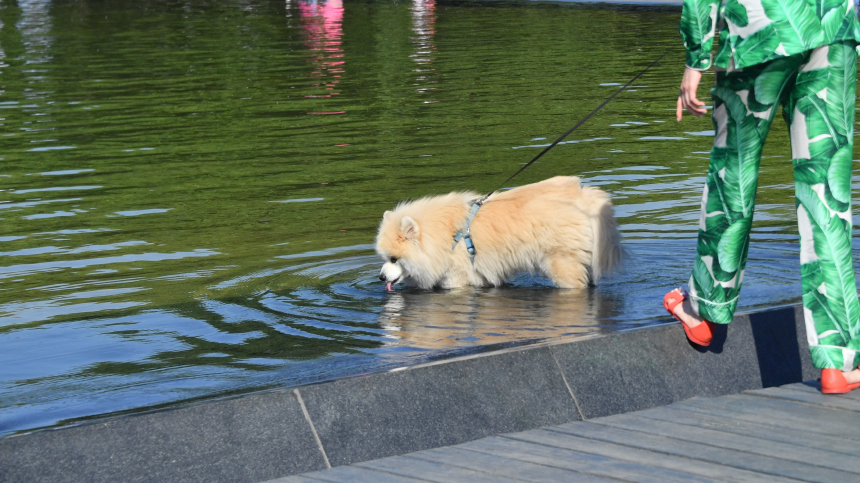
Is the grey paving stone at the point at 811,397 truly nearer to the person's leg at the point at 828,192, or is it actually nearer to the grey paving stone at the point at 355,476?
the person's leg at the point at 828,192

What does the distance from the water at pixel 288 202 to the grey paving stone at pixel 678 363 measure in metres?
1.59

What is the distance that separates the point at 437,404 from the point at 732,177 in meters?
1.39

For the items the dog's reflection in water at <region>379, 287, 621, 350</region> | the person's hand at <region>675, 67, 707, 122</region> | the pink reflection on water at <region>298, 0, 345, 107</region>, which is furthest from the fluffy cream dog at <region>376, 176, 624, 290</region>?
the pink reflection on water at <region>298, 0, 345, 107</region>

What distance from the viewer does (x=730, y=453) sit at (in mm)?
3484

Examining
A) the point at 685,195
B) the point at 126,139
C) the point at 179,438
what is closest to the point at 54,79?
the point at 126,139

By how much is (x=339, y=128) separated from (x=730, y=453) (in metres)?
12.8

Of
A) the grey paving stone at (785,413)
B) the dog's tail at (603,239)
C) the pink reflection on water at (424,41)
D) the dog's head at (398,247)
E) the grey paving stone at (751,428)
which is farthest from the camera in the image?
the pink reflection on water at (424,41)

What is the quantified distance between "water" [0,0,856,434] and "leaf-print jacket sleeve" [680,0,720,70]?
7.51 feet

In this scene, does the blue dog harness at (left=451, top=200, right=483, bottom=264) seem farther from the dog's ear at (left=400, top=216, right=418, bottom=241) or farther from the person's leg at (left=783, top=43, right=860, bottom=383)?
the person's leg at (left=783, top=43, right=860, bottom=383)

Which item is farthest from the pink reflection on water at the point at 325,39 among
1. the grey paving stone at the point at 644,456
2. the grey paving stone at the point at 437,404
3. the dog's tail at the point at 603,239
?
the grey paving stone at the point at 644,456

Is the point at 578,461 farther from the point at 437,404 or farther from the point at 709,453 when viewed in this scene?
the point at 437,404

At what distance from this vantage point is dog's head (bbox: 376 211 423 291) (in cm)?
745

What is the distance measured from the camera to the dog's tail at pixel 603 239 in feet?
23.0

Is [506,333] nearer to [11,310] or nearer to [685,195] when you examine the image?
[11,310]
